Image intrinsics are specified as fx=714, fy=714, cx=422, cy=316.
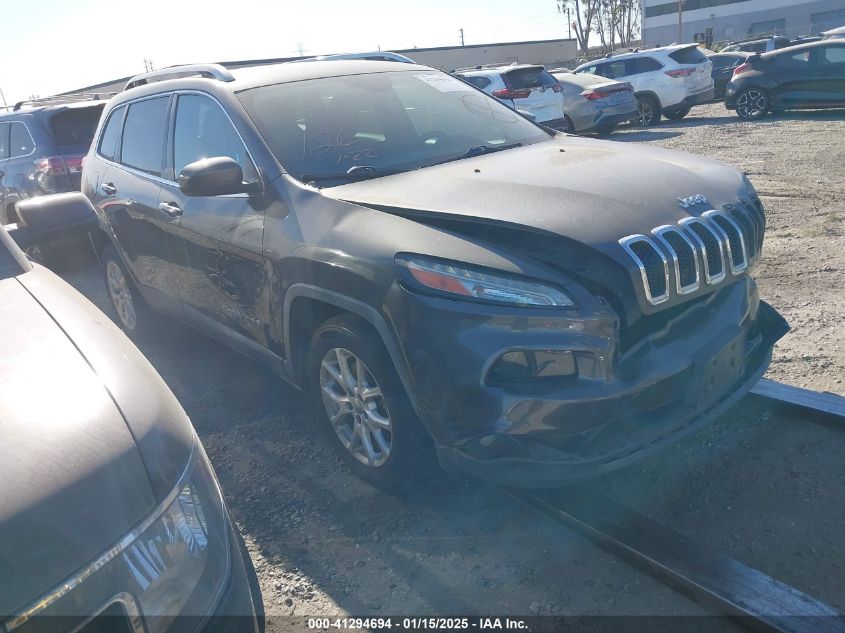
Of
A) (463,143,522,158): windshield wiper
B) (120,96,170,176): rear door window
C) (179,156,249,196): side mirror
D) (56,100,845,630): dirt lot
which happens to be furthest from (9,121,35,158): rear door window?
(463,143,522,158): windshield wiper

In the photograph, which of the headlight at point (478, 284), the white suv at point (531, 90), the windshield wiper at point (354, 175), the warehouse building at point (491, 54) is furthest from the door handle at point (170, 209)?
the warehouse building at point (491, 54)

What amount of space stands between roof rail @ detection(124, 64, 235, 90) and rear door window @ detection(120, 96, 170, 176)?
0.26 m

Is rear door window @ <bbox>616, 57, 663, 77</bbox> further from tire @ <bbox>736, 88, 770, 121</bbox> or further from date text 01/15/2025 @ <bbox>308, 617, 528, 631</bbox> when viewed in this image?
date text 01/15/2025 @ <bbox>308, 617, 528, 631</bbox>

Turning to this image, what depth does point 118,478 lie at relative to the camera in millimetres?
1548

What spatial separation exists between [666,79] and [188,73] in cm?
1402

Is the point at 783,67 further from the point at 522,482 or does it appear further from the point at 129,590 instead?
the point at 129,590

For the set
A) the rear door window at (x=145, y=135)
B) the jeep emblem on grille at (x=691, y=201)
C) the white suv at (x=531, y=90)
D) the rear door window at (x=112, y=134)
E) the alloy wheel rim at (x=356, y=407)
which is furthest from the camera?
the white suv at (x=531, y=90)

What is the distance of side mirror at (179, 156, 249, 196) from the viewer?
126 inches

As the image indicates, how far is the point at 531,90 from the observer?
13859mm

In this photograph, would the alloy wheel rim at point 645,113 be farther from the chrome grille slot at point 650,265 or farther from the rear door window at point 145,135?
the chrome grille slot at point 650,265

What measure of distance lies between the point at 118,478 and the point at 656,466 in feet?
7.86

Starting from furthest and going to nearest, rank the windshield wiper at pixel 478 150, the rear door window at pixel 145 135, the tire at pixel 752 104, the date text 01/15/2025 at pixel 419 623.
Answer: the tire at pixel 752 104 → the rear door window at pixel 145 135 → the windshield wiper at pixel 478 150 → the date text 01/15/2025 at pixel 419 623

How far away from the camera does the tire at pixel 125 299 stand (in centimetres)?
524

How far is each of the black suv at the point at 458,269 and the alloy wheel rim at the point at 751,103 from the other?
12892mm
